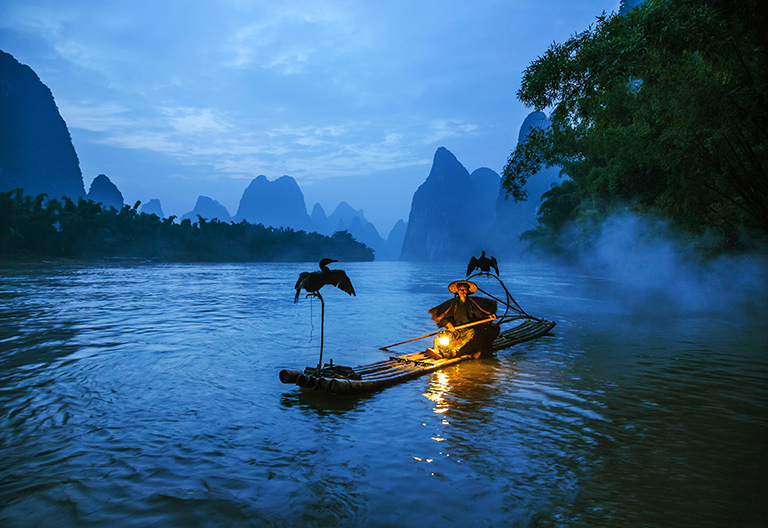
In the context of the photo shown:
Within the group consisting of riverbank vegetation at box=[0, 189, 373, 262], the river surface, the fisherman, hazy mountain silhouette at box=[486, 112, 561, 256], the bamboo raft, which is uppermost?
hazy mountain silhouette at box=[486, 112, 561, 256]

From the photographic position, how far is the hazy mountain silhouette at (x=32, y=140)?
103 meters

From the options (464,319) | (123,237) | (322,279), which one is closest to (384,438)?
(322,279)

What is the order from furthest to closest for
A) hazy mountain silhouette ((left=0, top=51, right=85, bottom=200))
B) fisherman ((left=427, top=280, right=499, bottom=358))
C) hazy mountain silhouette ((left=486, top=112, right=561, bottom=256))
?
hazy mountain silhouette ((left=486, top=112, right=561, bottom=256)) → hazy mountain silhouette ((left=0, top=51, right=85, bottom=200)) → fisherman ((left=427, top=280, right=499, bottom=358))

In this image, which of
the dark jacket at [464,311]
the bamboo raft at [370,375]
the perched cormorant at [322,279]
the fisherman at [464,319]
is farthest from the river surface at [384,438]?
the perched cormorant at [322,279]

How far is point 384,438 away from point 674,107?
38.1ft

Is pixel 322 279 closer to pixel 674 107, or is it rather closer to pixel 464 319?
pixel 464 319

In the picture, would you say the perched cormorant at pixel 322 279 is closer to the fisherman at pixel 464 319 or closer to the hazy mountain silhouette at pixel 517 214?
the fisherman at pixel 464 319

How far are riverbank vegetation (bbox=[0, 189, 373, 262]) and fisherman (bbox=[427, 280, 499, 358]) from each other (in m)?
55.0

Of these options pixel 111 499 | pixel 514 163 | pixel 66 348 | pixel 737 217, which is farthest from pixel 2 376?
pixel 737 217

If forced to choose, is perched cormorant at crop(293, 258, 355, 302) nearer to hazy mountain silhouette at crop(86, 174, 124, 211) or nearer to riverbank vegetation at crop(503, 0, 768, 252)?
riverbank vegetation at crop(503, 0, 768, 252)

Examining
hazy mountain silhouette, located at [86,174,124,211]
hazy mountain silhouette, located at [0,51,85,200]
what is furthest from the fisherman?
hazy mountain silhouette, located at [86,174,124,211]

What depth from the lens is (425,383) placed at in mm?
7043

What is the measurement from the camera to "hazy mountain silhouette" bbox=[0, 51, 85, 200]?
4043 inches

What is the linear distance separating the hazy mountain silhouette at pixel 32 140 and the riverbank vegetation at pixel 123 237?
3728 cm
